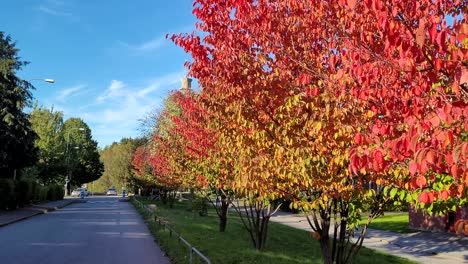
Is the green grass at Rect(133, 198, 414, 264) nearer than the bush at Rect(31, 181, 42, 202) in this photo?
Yes

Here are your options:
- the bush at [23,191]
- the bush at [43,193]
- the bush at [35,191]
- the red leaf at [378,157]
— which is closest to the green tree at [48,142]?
the bush at [43,193]

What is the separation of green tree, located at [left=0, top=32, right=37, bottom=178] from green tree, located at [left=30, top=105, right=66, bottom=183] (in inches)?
897

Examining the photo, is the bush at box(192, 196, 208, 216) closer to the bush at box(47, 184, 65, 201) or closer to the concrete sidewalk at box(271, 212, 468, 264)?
the concrete sidewalk at box(271, 212, 468, 264)

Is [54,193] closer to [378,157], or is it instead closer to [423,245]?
[423,245]

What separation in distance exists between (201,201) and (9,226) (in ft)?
35.4

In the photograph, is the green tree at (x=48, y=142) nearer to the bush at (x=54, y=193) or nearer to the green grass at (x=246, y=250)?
the bush at (x=54, y=193)

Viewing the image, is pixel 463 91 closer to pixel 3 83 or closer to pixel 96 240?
pixel 96 240

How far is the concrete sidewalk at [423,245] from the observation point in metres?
16.9

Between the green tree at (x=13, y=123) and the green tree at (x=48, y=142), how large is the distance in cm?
2278

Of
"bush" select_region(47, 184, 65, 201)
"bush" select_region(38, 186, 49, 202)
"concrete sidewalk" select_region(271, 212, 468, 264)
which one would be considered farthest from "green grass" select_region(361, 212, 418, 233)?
"bush" select_region(47, 184, 65, 201)

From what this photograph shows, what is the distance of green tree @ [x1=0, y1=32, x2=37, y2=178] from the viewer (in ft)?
115

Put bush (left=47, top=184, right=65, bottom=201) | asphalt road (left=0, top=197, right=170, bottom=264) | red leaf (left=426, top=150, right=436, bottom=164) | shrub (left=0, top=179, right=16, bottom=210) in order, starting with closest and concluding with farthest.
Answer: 1. red leaf (left=426, top=150, right=436, bottom=164)
2. asphalt road (left=0, top=197, right=170, bottom=264)
3. shrub (left=0, top=179, right=16, bottom=210)
4. bush (left=47, top=184, right=65, bottom=201)

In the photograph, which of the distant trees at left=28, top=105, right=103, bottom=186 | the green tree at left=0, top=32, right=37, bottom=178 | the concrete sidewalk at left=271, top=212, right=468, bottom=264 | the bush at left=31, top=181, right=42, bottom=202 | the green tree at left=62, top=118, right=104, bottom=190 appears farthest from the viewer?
the green tree at left=62, top=118, right=104, bottom=190

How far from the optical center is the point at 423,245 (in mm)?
20250
